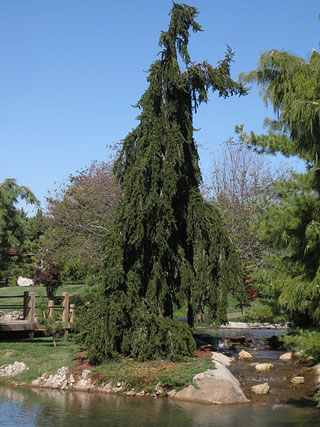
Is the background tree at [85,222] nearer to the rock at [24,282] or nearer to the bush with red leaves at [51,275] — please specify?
the bush with red leaves at [51,275]

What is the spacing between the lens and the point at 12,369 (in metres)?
14.3

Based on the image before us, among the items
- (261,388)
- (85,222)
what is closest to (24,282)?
(85,222)

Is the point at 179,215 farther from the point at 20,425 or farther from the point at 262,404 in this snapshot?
the point at 20,425

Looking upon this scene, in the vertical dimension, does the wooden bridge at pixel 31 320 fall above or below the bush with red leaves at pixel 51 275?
below

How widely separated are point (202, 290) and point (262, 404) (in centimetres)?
424

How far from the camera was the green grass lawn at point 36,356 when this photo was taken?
1398cm

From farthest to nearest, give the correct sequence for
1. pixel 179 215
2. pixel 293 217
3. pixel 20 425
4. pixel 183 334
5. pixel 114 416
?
pixel 179 215 → pixel 183 334 → pixel 114 416 → pixel 20 425 → pixel 293 217

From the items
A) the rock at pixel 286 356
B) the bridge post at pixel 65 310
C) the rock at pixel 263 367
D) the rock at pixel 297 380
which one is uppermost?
the bridge post at pixel 65 310

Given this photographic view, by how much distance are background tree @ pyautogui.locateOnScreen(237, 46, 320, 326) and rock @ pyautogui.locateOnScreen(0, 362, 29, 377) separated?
828 centimetres

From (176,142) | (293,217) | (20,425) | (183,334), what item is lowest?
(20,425)

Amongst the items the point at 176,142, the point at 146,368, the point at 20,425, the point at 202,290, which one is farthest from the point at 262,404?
the point at 176,142

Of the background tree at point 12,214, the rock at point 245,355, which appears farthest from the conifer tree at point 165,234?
the background tree at point 12,214

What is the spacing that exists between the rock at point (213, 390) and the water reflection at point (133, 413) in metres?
0.31

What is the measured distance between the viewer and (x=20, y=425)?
32.2ft
